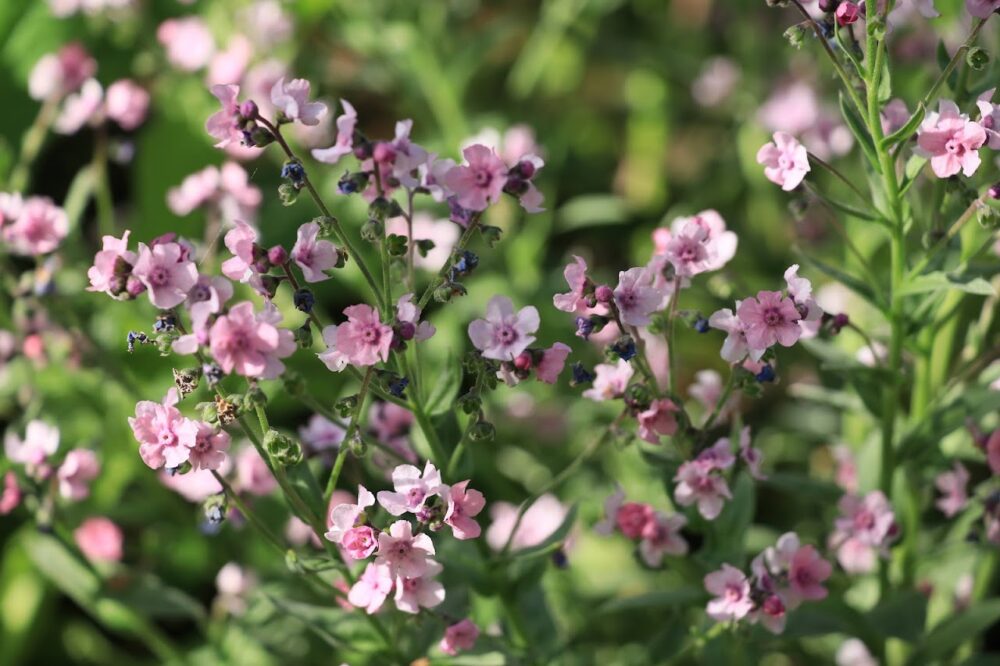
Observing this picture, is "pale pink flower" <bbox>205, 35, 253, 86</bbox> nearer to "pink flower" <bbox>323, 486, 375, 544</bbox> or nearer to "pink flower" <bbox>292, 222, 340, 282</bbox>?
"pink flower" <bbox>292, 222, 340, 282</bbox>

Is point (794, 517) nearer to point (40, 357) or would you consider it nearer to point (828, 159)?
point (828, 159)

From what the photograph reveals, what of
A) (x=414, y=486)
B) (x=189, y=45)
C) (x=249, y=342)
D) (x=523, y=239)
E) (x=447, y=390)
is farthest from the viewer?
(x=523, y=239)

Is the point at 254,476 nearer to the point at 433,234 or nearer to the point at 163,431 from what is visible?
the point at 163,431

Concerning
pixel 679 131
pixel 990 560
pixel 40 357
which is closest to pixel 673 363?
pixel 990 560

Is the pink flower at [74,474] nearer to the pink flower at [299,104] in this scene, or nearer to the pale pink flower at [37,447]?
the pale pink flower at [37,447]

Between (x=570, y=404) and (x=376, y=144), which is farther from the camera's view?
(x=570, y=404)

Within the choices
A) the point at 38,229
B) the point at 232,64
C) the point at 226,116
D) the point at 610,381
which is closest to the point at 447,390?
the point at 610,381
